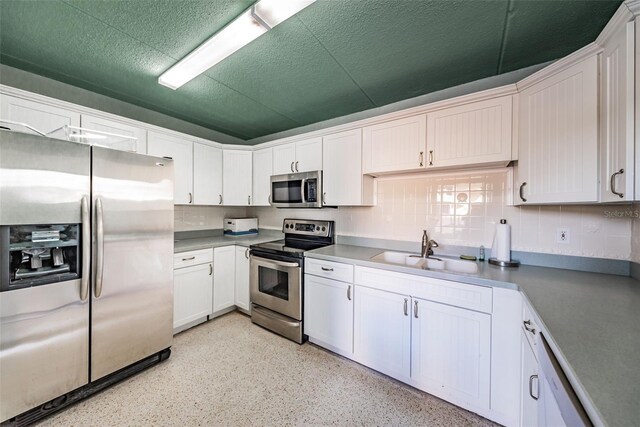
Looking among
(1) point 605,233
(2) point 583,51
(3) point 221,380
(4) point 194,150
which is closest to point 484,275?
(1) point 605,233

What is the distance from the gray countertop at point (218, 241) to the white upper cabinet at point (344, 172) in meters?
1.11

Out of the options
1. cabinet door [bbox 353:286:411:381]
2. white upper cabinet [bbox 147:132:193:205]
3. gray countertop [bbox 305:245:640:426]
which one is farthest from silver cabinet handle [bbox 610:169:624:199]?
white upper cabinet [bbox 147:132:193:205]

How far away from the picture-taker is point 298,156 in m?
2.79

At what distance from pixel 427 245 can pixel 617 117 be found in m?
1.33

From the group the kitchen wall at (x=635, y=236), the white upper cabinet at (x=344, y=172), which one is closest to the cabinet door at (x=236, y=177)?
the white upper cabinet at (x=344, y=172)

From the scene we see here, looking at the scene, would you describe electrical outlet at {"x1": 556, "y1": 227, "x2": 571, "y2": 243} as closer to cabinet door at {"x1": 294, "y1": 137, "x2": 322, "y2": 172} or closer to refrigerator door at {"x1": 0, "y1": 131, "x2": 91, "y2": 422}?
cabinet door at {"x1": 294, "y1": 137, "x2": 322, "y2": 172}

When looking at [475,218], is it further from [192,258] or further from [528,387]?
[192,258]

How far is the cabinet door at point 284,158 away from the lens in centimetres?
284

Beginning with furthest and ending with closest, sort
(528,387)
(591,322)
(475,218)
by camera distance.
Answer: (475,218) → (528,387) → (591,322)

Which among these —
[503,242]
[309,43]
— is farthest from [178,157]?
[503,242]

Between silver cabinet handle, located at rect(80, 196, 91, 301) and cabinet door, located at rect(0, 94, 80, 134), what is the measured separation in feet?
2.97

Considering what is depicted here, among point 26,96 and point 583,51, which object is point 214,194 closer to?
point 26,96

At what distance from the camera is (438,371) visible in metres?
1.65

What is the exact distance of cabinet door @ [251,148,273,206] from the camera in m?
3.09
